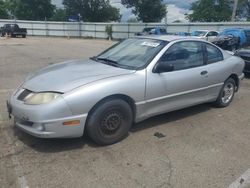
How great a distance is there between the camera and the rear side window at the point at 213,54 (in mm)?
5656

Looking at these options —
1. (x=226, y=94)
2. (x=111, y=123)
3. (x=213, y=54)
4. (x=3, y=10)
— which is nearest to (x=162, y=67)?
(x=111, y=123)

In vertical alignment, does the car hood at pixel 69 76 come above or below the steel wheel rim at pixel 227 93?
above

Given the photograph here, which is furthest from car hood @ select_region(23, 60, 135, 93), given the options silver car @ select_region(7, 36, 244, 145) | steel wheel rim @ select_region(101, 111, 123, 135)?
steel wheel rim @ select_region(101, 111, 123, 135)

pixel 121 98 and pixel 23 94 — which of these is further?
pixel 121 98

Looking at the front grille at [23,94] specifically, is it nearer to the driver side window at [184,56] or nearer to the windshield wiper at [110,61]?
the windshield wiper at [110,61]

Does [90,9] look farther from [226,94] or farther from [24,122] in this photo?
[24,122]

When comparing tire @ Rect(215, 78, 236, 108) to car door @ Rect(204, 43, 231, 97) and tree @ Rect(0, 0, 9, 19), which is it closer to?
car door @ Rect(204, 43, 231, 97)

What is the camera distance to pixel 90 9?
63.3m

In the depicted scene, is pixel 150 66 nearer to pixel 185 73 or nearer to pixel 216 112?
pixel 185 73

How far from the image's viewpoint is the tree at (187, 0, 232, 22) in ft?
204

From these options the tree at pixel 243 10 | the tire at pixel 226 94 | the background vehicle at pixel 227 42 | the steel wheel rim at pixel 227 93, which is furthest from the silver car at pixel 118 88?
the tree at pixel 243 10

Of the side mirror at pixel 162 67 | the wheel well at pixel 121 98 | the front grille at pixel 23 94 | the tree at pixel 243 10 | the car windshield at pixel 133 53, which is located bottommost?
the wheel well at pixel 121 98

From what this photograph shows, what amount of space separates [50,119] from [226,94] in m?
3.93

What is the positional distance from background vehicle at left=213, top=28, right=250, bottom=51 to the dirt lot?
Result: 13.3 m
